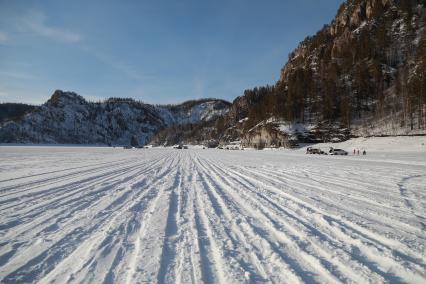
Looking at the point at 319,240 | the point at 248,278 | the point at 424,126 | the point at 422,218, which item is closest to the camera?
the point at 248,278

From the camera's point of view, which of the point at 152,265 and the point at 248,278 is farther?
the point at 152,265

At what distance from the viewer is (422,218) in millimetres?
5707

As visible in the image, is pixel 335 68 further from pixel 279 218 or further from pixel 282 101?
pixel 279 218

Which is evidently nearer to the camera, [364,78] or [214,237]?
[214,237]

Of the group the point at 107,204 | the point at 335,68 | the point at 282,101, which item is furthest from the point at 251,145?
the point at 107,204

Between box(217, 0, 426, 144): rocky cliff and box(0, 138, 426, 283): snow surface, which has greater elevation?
box(217, 0, 426, 144): rocky cliff

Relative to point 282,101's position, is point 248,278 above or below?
below

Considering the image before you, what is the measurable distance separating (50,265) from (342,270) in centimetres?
389

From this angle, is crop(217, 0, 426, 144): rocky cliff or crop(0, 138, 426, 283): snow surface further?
crop(217, 0, 426, 144): rocky cliff

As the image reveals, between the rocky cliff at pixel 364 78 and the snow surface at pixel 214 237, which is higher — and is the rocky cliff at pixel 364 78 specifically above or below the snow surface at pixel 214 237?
above

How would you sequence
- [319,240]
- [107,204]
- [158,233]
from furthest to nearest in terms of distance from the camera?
1. [107,204]
2. [158,233]
3. [319,240]

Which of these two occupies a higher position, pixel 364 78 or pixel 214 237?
pixel 364 78

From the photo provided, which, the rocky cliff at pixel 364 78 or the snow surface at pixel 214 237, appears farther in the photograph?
the rocky cliff at pixel 364 78

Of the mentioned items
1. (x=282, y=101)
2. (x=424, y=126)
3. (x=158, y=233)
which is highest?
(x=282, y=101)
